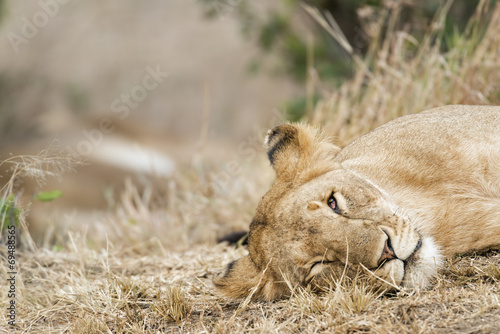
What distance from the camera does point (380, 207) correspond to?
2.64 m

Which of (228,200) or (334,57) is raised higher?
(334,57)

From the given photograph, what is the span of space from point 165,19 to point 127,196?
8.65 metres

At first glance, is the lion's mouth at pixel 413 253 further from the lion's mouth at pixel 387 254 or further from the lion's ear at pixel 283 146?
the lion's ear at pixel 283 146

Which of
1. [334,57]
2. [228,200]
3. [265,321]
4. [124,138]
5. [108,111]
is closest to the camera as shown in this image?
[265,321]

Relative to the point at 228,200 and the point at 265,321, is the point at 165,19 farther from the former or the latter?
the point at 265,321

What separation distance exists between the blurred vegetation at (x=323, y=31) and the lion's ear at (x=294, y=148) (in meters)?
3.29

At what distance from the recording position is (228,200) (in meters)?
5.69

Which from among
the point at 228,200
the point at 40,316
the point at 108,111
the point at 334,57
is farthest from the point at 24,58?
the point at 40,316

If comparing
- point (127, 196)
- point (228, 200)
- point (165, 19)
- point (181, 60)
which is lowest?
point (228, 200)

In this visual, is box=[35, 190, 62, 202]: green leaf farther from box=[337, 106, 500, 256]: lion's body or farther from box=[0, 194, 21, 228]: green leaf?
box=[337, 106, 500, 256]: lion's body

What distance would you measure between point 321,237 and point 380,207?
33 cm

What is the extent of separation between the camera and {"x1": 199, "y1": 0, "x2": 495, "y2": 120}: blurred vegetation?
267 inches

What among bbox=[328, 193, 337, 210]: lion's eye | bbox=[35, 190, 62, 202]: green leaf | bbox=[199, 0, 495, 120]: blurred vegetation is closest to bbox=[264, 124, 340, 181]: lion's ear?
bbox=[328, 193, 337, 210]: lion's eye

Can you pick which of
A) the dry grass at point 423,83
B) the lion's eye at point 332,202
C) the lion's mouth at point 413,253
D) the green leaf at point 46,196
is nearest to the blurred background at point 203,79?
the dry grass at point 423,83
